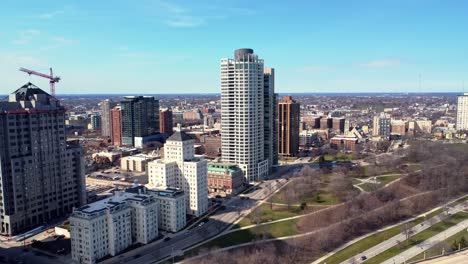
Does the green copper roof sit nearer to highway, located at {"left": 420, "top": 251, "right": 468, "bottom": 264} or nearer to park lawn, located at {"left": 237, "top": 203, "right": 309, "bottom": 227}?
park lawn, located at {"left": 237, "top": 203, "right": 309, "bottom": 227}

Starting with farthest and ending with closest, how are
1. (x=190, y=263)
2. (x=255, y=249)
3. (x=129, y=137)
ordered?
(x=129, y=137)
(x=255, y=249)
(x=190, y=263)

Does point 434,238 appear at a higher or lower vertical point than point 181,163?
lower

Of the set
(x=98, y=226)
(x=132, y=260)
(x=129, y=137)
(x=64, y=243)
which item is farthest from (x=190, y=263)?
(x=129, y=137)

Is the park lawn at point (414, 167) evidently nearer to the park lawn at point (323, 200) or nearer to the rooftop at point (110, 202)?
the park lawn at point (323, 200)

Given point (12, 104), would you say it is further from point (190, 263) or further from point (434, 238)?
point (434, 238)

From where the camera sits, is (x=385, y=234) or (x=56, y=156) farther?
(x=56, y=156)

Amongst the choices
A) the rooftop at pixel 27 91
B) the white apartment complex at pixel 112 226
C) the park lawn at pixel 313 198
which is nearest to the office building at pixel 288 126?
the park lawn at pixel 313 198

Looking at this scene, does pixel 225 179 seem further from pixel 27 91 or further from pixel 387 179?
pixel 27 91

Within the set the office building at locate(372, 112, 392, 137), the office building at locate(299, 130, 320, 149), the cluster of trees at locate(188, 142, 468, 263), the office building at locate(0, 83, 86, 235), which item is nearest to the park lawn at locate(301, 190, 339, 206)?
the cluster of trees at locate(188, 142, 468, 263)
